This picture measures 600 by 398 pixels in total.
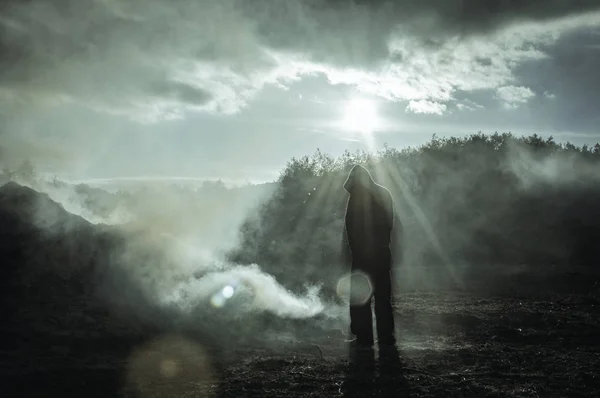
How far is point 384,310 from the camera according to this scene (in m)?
7.49

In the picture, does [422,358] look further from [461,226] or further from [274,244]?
[461,226]

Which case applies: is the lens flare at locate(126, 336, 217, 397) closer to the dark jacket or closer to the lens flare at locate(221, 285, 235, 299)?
the lens flare at locate(221, 285, 235, 299)

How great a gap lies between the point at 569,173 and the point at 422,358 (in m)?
23.1

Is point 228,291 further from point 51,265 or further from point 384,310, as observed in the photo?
point 51,265

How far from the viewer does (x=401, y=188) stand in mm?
25047

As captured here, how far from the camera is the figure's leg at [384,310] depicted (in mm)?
7414

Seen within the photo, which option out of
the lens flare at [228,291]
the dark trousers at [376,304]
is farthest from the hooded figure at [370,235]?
the lens flare at [228,291]

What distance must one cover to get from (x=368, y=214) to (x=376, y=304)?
141cm

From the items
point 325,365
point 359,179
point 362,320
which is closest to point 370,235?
point 359,179

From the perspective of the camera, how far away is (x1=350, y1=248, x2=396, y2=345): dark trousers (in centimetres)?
738

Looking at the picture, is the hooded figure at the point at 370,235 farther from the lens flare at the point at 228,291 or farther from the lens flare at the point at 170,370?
the lens flare at the point at 228,291

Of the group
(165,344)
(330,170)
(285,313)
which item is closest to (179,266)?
(285,313)

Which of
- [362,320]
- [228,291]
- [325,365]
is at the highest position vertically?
[228,291]

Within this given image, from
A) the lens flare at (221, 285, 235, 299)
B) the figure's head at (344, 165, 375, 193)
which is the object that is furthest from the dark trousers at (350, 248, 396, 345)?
the lens flare at (221, 285, 235, 299)
